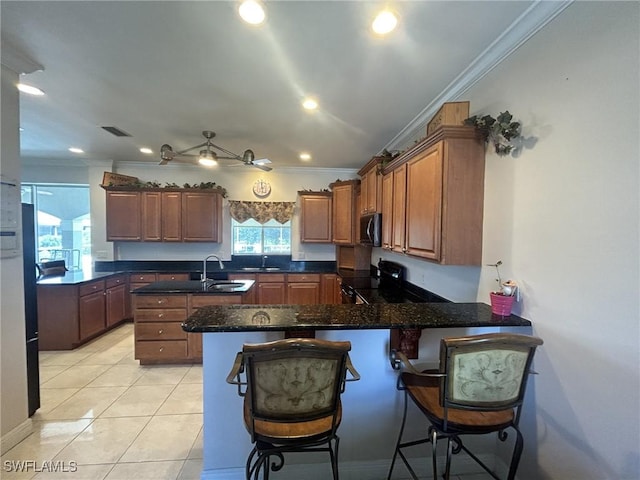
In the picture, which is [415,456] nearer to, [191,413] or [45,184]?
[191,413]

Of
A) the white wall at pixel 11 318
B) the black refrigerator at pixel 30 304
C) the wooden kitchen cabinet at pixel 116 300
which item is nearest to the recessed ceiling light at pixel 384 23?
the white wall at pixel 11 318

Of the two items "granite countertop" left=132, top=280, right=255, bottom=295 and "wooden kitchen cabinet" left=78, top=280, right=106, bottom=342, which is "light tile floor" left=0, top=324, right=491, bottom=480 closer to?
"wooden kitchen cabinet" left=78, top=280, right=106, bottom=342

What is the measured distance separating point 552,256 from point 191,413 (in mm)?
2906

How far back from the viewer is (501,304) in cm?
168

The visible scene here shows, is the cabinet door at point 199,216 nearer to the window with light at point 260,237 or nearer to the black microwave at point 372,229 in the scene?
the window with light at point 260,237

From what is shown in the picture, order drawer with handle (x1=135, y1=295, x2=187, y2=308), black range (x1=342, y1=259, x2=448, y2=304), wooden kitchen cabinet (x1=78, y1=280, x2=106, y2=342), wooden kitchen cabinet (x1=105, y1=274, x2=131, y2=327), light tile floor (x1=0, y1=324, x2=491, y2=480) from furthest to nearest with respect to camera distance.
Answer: wooden kitchen cabinet (x1=105, y1=274, x2=131, y2=327) < wooden kitchen cabinet (x1=78, y1=280, x2=106, y2=342) < drawer with handle (x1=135, y1=295, x2=187, y2=308) < black range (x1=342, y1=259, x2=448, y2=304) < light tile floor (x1=0, y1=324, x2=491, y2=480)

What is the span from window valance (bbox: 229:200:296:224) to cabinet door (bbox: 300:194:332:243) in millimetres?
306

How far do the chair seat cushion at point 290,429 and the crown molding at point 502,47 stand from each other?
2.31 m

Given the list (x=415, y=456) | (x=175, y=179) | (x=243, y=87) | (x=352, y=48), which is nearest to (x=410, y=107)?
(x=352, y=48)

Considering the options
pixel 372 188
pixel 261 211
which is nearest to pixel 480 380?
pixel 372 188

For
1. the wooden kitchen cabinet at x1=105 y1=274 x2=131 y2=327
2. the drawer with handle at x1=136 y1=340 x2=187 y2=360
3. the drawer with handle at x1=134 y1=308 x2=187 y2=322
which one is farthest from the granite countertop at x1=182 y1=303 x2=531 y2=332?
the wooden kitchen cabinet at x1=105 y1=274 x2=131 y2=327

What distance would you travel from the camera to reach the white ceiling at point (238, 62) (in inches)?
59.6

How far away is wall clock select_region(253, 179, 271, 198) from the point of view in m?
5.22

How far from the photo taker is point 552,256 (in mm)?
1465
